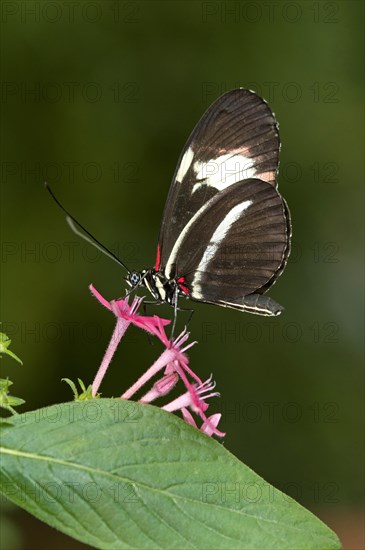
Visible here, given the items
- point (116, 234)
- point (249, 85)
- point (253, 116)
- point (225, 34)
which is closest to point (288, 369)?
point (116, 234)

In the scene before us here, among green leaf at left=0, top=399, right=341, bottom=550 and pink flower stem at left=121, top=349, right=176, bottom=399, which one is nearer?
green leaf at left=0, top=399, right=341, bottom=550

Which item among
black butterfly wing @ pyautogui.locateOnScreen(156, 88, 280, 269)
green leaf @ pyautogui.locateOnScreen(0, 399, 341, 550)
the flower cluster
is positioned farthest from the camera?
black butterfly wing @ pyautogui.locateOnScreen(156, 88, 280, 269)

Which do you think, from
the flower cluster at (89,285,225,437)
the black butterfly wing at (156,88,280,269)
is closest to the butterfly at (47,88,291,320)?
the black butterfly wing at (156,88,280,269)

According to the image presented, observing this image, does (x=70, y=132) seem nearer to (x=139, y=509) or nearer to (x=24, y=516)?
(x=24, y=516)

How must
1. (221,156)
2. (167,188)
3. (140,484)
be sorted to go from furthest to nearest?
(167,188)
(221,156)
(140,484)

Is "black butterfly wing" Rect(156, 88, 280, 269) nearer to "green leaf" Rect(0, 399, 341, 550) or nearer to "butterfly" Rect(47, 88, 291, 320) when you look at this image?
"butterfly" Rect(47, 88, 291, 320)

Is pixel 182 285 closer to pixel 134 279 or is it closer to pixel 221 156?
pixel 134 279

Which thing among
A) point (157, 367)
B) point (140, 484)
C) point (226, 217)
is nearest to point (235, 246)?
point (226, 217)

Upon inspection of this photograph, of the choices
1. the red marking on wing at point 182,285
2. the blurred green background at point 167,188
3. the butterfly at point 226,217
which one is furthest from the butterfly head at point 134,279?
the blurred green background at point 167,188
